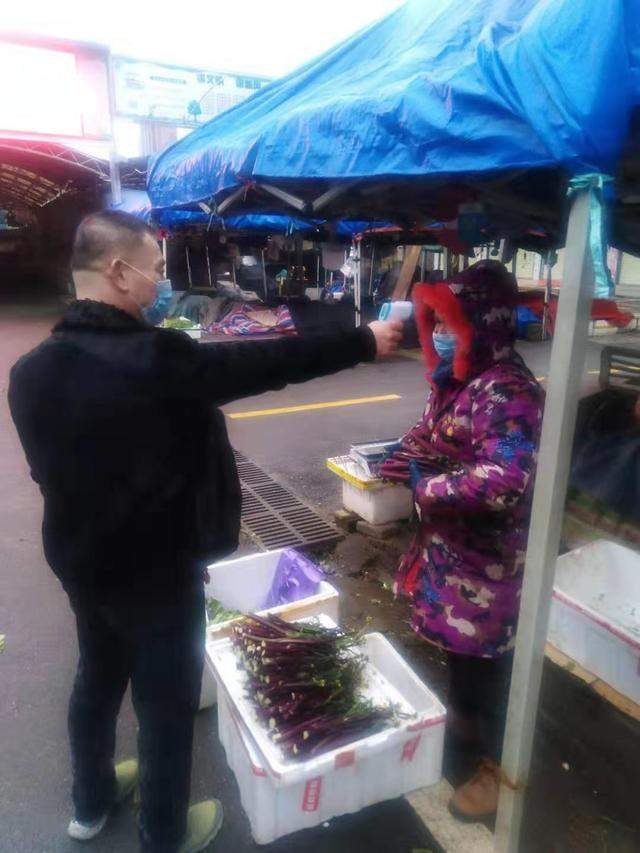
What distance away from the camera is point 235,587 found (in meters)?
3.04

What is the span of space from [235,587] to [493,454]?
5.42ft

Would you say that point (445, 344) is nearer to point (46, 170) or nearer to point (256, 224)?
point (256, 224)

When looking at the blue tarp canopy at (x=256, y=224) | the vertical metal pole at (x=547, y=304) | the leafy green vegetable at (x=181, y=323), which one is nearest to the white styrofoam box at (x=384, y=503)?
the vertical metal pole at (x=547, y=304)

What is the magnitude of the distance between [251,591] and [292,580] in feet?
0.87

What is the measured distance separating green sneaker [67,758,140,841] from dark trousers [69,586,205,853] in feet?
0.57

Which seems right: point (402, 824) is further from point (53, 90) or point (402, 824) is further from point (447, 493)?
point (53, 90)

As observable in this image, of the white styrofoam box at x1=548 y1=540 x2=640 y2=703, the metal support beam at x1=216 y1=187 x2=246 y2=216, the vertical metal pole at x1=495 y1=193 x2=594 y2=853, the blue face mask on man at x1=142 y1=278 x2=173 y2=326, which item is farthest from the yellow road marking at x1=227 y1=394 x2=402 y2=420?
the vertical metal pole at x1=495 y1=193 x2=594 y2=853

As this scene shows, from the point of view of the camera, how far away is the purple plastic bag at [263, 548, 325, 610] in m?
2.89

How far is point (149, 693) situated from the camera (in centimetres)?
179

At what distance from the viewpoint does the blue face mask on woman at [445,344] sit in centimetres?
218

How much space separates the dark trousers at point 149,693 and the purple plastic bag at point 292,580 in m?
1.03

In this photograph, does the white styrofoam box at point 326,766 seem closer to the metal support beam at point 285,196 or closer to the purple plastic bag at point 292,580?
the purple plastic bag at point 292,580

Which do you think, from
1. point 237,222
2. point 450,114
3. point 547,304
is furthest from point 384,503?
point 237,222

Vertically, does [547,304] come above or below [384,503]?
above
